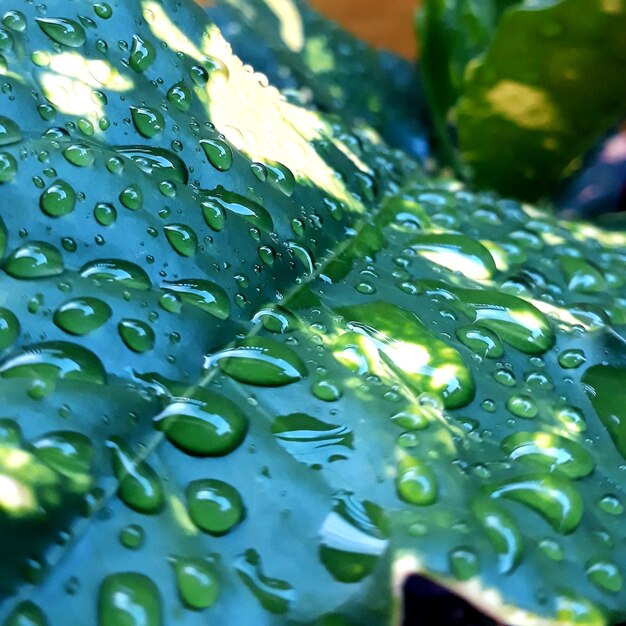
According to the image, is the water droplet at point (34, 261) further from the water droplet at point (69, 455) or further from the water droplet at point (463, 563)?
the water droplet at point (463, 563)

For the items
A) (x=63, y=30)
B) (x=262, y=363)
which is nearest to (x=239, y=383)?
(x=262, y=363)

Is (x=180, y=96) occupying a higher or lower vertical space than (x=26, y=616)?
higher

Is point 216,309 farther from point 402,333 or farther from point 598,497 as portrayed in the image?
point 598,497

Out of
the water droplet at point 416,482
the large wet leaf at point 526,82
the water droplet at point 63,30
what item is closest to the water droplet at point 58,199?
the water droplet at point 63,30

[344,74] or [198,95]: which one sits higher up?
[344,74]

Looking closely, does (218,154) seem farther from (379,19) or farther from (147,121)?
(379,19)

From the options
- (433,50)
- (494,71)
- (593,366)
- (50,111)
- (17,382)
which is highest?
(433,50)

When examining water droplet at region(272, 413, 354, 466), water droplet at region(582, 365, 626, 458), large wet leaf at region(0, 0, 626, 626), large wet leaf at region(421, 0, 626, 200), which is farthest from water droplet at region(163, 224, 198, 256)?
large wet leaf at region(421, 0, 626, 200)

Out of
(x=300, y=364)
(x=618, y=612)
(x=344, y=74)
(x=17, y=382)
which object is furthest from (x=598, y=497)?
(x=344, y=74)

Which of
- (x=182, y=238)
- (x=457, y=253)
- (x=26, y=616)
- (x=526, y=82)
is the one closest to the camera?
(x=26, y=616)
